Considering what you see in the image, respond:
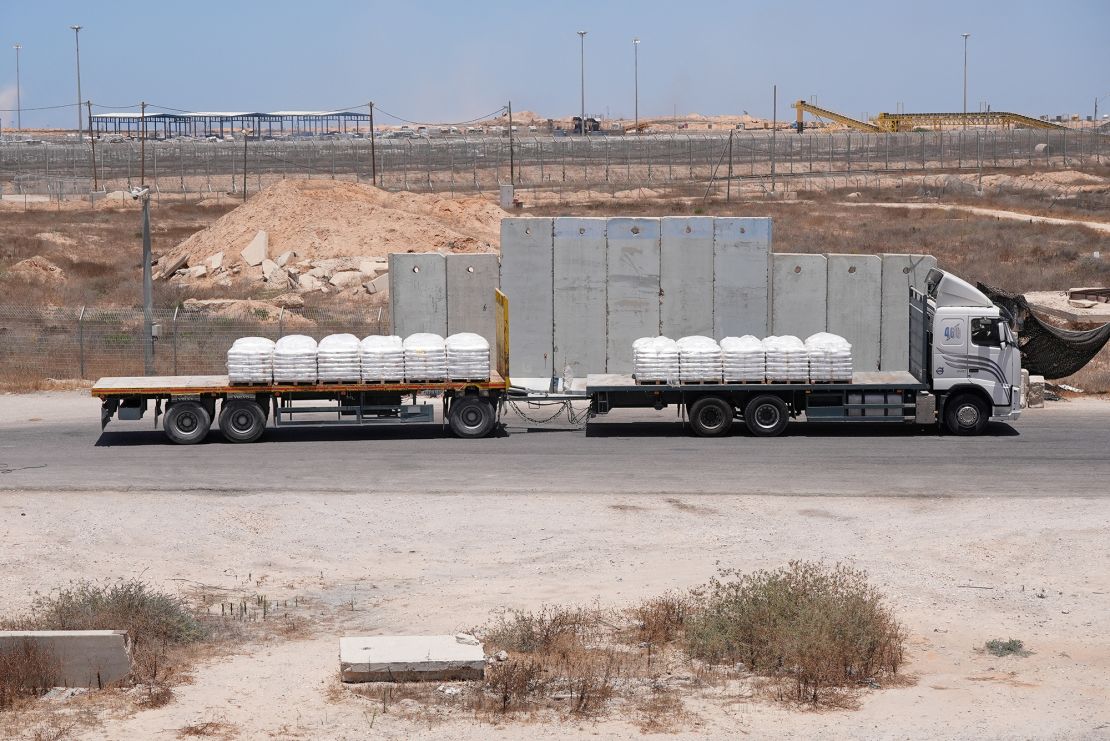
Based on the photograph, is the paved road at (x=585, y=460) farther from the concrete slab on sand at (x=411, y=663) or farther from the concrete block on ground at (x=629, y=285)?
the concrete slab on sand at (x=411, y=663)

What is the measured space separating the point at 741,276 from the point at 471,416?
29.9 ft

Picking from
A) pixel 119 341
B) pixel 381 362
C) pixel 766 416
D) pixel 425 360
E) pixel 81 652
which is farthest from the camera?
pixel 119 341

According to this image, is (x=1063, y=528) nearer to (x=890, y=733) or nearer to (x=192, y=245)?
(x=890, y=733)

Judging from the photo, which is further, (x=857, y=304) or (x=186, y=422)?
(x=857, y=304)

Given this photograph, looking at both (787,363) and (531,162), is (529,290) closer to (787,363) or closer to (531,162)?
(787,363)

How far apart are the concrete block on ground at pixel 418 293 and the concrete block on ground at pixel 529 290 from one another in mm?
1743

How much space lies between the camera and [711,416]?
25.4 m

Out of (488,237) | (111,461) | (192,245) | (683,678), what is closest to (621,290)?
(111,461)

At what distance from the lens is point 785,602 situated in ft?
42.5

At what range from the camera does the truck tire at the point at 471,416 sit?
2519 cm

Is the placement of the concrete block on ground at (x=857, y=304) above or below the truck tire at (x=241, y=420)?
above

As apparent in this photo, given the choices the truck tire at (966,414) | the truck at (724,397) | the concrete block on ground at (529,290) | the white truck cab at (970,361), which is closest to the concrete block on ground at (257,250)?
the concrete block on ground at (529,290)

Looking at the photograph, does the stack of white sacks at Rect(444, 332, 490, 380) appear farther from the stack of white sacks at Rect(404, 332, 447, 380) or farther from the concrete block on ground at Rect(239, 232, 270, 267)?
the concrete block on ground at Rect(239, 232, 270, 267)

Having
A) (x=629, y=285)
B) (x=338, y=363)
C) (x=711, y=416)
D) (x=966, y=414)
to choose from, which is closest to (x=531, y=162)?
(x=629, y=285)
